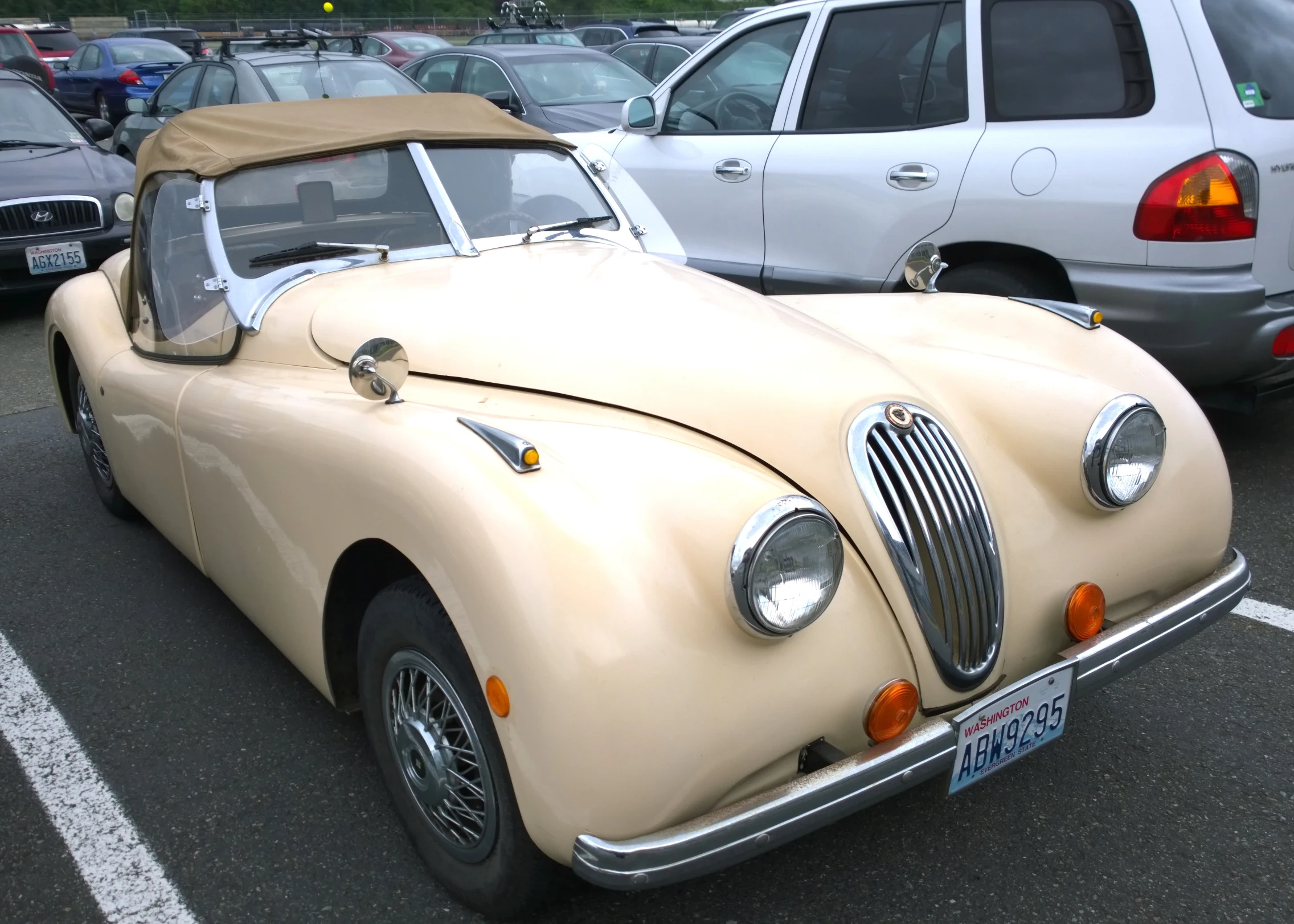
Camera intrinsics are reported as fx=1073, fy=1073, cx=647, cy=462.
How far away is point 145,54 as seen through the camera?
1892 centimetres

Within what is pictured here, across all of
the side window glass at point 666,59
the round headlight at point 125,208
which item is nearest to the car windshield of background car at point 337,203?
the round headlight at point 125,208

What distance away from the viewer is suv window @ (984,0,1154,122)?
4.23m

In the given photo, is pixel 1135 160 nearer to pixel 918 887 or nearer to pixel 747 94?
pixel 747 94

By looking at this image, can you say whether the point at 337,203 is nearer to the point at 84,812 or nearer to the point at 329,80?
the point at 84,812

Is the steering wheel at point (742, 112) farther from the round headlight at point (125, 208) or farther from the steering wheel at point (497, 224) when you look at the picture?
the round headlight at point (125, 208)

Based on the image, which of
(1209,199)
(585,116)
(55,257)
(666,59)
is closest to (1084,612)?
(1209,199)

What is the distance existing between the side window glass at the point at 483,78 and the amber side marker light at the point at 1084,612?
7988mm

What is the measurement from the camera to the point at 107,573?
12.9ft

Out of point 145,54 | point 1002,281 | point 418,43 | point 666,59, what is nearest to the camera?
point 1002,281

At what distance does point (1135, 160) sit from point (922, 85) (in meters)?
1.11

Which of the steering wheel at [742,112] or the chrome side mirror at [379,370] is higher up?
the steering wheel at [742,112]

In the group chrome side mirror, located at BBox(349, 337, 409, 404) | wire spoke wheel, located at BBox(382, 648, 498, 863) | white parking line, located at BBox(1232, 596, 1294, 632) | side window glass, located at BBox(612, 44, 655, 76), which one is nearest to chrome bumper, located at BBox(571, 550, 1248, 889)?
wire spoke wheel, located at BBox(382, 648, 498, 863)

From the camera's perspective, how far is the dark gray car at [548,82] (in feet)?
29.0

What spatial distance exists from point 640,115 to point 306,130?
262cm
